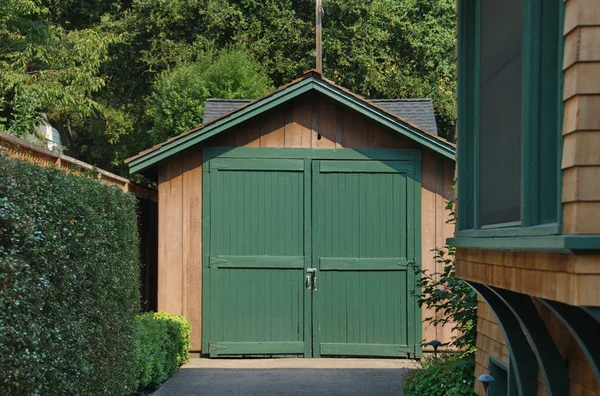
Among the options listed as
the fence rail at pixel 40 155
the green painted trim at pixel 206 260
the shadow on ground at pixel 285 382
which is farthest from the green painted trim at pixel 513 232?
the green painted trim at pixel 206 260

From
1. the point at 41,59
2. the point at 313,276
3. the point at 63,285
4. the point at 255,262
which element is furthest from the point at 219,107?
the point at 41,59

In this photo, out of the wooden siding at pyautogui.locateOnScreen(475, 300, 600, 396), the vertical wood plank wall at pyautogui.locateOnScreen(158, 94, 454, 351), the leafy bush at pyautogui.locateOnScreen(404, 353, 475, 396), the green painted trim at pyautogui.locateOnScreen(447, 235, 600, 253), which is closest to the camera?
the green painted trim at pyautogui.locateOnScreen(447, 235, 600, 253)

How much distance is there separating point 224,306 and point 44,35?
460 inches

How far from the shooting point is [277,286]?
486 inches

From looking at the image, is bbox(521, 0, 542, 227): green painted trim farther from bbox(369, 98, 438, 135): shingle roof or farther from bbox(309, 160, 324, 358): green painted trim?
bbox(369, 98, 438, 135): shingle roof

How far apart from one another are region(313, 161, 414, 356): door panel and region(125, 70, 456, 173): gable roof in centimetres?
58

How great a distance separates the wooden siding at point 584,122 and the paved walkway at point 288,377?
621cm

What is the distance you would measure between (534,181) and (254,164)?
8438mm

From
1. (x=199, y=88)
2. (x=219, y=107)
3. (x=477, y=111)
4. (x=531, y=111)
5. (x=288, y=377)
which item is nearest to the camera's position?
(x=531, y=111)

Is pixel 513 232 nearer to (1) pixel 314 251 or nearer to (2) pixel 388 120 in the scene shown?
(2) pixel 388 120

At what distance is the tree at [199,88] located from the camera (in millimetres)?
23219

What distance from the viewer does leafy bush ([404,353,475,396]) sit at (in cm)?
774

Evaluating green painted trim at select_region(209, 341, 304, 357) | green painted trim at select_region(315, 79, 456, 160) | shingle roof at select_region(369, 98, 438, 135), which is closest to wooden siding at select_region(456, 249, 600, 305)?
green painted trim at select_region(315, 79, 456, 160)

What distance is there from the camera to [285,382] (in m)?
10.3
